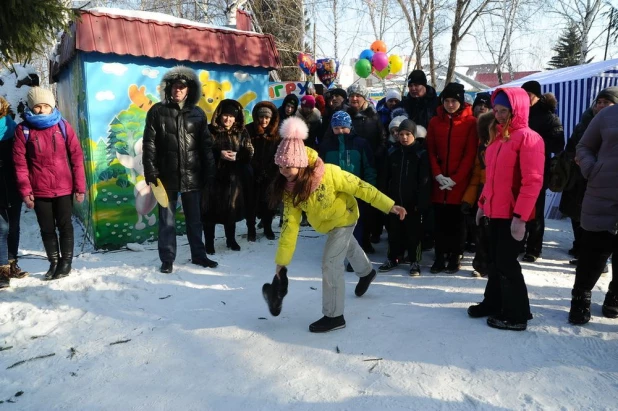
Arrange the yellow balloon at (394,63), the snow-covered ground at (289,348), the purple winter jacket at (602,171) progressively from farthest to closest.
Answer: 1. the yellow balloon at (394,63)
2. the purple winter jacket at (602,171)
3. the snow-covered ground at (289,348)

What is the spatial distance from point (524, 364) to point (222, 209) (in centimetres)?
390

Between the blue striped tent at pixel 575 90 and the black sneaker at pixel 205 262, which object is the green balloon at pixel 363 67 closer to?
the blue striped tent at pixel 575 90

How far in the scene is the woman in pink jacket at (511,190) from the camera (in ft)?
10.7

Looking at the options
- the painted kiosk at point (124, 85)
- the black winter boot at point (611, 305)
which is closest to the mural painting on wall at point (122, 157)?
the painted kiosk at point (124, 85)

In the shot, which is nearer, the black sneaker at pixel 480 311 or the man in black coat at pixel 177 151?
the black sneaker at pixel 480 311

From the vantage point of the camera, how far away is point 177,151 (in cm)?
508

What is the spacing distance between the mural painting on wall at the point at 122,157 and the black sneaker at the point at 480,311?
15.3ft

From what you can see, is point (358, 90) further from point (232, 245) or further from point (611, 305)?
point (611, 305)

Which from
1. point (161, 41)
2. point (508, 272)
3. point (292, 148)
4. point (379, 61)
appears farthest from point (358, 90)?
point (379, 61)

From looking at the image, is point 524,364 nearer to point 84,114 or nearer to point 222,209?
point 222,209

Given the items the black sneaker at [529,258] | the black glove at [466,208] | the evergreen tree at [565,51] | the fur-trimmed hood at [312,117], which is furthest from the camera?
the evergreen tree at [565,51]

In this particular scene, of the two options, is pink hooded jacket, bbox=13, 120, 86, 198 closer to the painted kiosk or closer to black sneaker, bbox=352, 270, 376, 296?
the painted kiosk

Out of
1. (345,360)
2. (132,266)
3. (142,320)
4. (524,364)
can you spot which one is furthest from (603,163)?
(132,266)

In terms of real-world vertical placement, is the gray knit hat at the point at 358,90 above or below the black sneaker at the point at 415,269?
above
